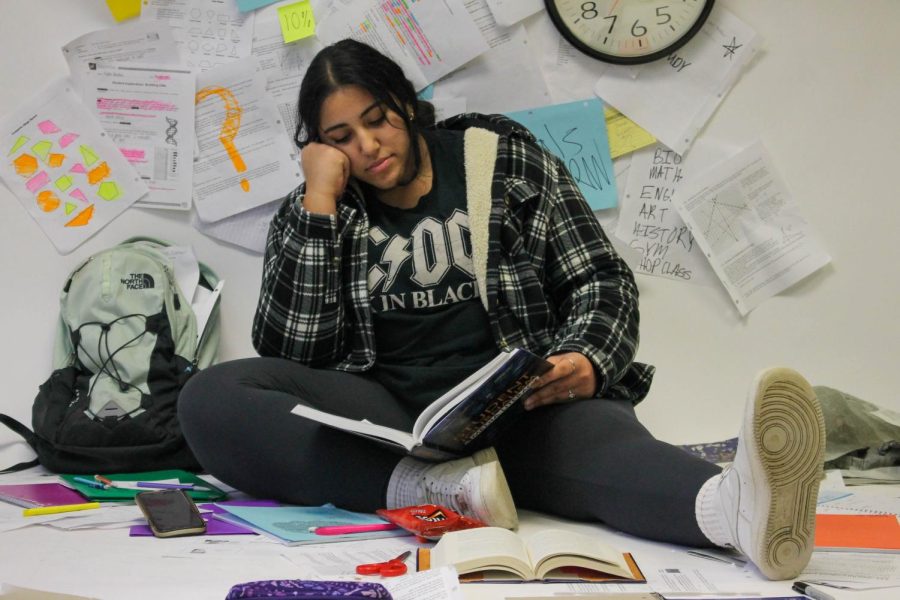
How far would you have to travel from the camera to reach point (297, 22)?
5.89 ft

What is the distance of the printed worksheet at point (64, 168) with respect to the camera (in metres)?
1.82

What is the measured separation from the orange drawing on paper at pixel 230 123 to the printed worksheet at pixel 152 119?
3 centimetres

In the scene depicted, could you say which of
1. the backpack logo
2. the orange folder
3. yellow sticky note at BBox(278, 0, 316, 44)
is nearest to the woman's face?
yellow sticky note at BBox(278, 0, 316, 44)

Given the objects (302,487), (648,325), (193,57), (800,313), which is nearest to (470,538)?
(302,487)

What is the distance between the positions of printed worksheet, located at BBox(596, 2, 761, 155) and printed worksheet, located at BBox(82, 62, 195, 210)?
782 millimetres

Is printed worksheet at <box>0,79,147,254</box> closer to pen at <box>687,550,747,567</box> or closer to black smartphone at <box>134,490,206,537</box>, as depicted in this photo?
black smartphone at <box>134,490,206,537</box>

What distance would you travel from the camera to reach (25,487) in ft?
4.83

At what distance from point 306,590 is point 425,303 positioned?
2.43 ft

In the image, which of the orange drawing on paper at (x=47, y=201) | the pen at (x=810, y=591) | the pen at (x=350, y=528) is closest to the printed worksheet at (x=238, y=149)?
the orange drawing on paper at (x=47, y=201)

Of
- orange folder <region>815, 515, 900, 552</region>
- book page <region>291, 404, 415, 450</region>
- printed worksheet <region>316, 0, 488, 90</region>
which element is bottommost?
orange folder <region>815, 515, 900, 552</region>

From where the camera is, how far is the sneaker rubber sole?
85cm

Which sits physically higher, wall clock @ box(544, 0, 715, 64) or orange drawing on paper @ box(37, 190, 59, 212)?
wall clock @ box(544, 0, 715, 64)

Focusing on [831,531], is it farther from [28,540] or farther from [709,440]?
[28,540]

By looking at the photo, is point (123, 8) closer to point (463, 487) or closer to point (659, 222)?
point (659, 222)
